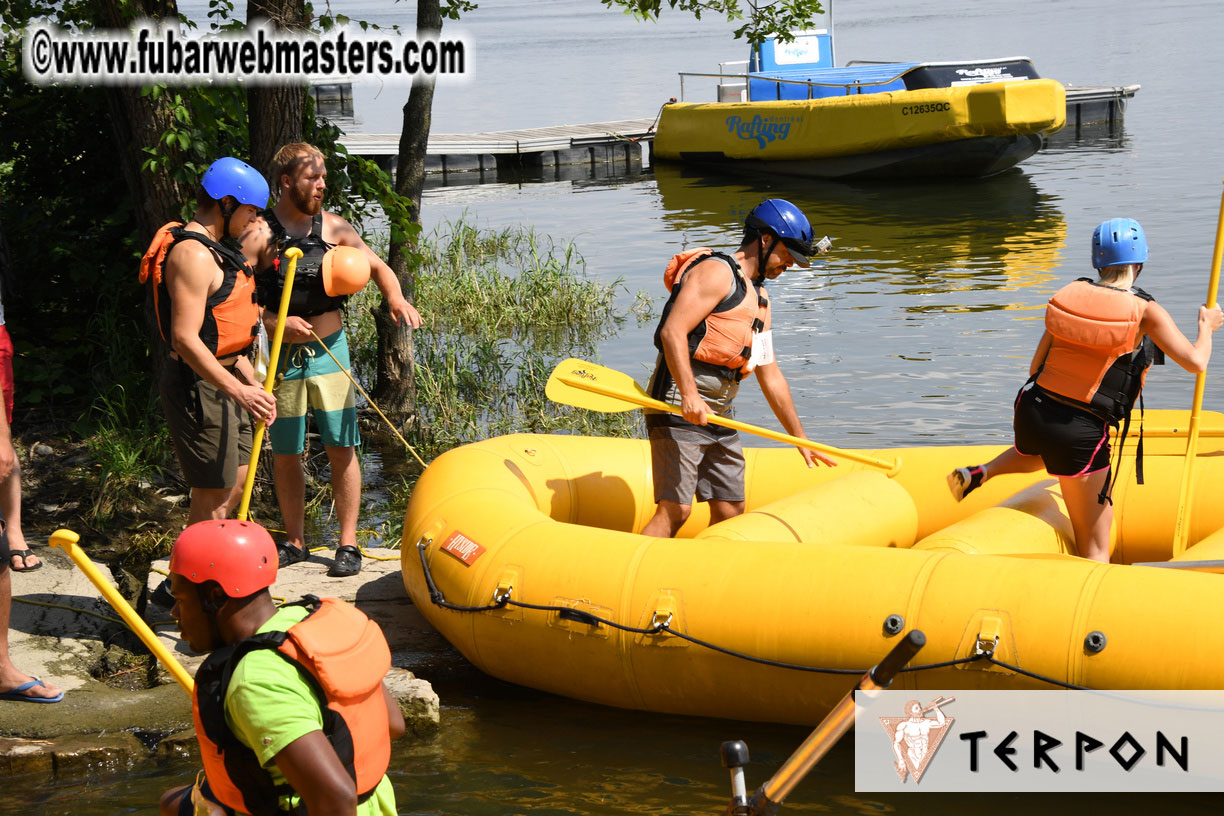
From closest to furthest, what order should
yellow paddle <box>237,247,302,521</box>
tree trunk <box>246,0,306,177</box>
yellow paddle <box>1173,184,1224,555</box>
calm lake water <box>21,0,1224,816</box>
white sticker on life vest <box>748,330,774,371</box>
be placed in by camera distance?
calm lake water <box>21,0,1224,816</box> → yellow paddle <box>237,247,302,521</box> → yellow paddle <box>1173,184,1224,555</box> → white sticker on life vest <box>748,330,774,371</box> → tree trunk <box>246,0,306,177</box>

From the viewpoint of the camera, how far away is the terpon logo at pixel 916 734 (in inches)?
144

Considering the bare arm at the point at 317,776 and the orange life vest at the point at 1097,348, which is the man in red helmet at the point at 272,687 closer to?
the bare arm at the point at 317,776

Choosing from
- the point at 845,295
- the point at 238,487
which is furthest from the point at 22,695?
the point at 845,295

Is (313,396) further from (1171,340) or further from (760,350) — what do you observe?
(1171,340)

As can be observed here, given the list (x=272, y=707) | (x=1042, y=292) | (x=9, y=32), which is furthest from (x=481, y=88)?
(x=272, y=707)

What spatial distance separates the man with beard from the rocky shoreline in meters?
0.25

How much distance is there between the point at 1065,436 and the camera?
453cm

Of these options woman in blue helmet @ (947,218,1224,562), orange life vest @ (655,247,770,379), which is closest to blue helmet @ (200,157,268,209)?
orange life vest @ (655,247,770,379)

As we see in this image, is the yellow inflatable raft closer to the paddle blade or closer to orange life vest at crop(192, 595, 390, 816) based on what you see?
the paddle blade

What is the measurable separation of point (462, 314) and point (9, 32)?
3.79 metres

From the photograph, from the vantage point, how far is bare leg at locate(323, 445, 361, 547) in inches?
202

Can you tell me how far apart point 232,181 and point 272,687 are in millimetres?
2528

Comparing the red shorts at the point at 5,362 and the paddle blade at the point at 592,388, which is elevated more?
the red shorts at the point at 5,362

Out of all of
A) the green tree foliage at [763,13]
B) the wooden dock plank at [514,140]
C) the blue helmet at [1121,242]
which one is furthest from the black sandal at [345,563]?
the wooden dock plank at [514,140]
